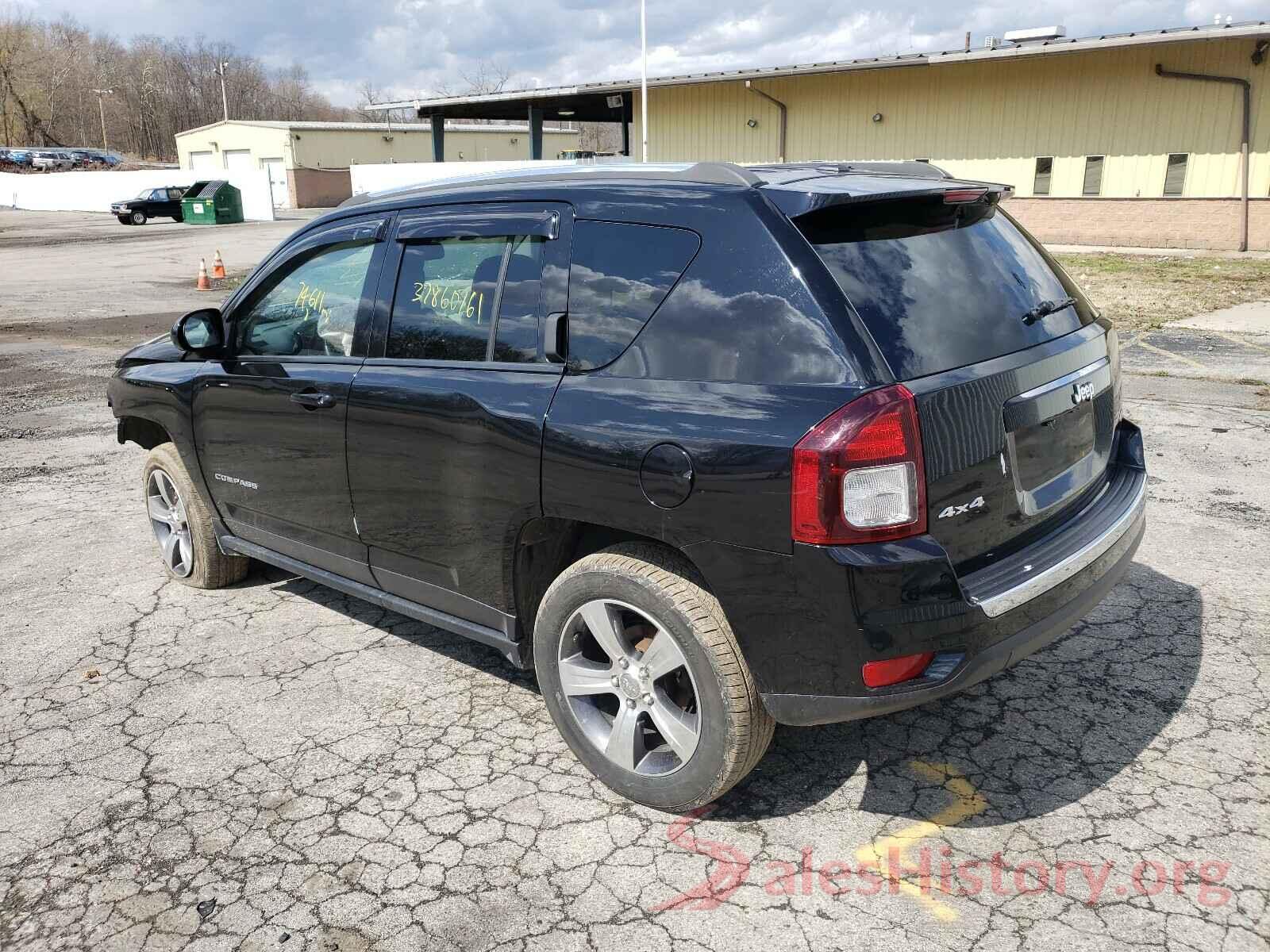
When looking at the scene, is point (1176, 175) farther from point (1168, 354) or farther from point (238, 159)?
point (238, 159)

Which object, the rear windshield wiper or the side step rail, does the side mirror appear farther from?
the rear windshield wiper

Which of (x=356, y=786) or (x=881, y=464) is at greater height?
(x=881, y=464)

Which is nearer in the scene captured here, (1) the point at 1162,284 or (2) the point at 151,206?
(1) the point at 1162,284

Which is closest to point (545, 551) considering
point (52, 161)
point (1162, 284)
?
point (1162, 284)

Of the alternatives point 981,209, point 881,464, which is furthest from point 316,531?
point 981,209

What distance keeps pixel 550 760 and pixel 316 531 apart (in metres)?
1.37


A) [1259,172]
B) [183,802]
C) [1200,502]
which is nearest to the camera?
[183,802]

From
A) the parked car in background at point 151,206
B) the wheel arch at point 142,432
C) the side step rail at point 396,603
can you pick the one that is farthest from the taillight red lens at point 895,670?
the parked car in background at point 151,206

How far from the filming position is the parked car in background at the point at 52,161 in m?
72.2

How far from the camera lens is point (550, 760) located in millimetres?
3393

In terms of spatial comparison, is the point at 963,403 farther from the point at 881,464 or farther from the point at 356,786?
the point at 356,786

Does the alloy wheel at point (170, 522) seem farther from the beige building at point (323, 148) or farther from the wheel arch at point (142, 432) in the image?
the beige building at point (323, 148)

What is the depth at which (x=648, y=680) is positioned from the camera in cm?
297

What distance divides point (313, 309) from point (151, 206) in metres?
42.9
